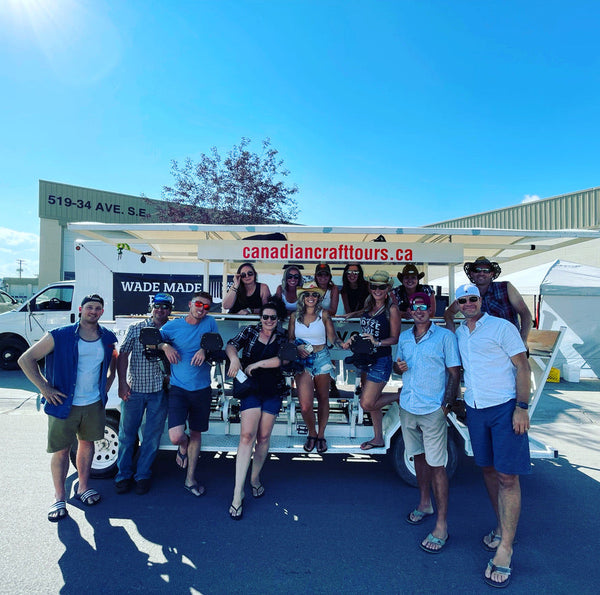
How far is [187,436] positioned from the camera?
4.04 m

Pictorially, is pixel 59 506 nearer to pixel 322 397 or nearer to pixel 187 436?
pixel 187 436

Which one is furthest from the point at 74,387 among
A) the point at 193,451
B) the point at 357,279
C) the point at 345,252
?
the point at 357,279

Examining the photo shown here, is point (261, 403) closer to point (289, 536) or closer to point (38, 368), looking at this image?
point (289, 536)

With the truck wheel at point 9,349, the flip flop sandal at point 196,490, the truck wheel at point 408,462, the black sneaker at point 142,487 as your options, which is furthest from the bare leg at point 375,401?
the truck wheel at point 9,349

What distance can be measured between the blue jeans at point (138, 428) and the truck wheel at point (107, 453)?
235 millimetres

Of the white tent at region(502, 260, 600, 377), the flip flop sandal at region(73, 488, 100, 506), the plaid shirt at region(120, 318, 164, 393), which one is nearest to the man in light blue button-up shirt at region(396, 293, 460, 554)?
the plaid shirt at region(120, 318, 164, 393)

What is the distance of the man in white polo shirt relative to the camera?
2740 mm

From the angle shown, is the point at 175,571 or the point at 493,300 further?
the point at 493,300

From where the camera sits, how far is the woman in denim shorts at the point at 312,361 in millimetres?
3963

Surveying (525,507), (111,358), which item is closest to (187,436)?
(111,358)

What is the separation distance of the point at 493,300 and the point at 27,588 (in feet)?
13.5

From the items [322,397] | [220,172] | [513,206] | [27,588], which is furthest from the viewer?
[513,206]

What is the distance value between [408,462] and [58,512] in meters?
3.08

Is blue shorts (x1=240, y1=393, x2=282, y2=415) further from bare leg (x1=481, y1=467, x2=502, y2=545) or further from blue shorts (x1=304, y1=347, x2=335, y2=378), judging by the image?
bare leg (x1=481, y1=467, x2=502, y2=545)
